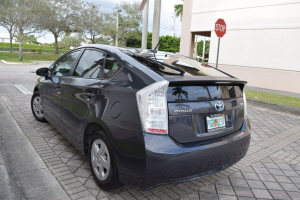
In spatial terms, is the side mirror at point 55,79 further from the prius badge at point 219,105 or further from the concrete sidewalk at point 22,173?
the prius badge at point 219,105

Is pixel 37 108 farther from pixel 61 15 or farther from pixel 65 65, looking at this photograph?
pixel 61 15

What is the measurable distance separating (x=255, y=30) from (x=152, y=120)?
1213 centimetres

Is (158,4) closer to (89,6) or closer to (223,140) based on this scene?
(223,140)

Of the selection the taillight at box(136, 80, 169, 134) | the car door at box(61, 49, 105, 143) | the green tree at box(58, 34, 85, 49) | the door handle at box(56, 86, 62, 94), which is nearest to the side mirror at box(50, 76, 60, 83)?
the door handle at box(56, 86, 62, 94)

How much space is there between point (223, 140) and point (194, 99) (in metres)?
0.56

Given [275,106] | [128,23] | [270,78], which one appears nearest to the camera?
[275,106]

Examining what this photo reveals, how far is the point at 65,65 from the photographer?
3.81m

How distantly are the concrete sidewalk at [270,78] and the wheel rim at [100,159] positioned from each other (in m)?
11.0

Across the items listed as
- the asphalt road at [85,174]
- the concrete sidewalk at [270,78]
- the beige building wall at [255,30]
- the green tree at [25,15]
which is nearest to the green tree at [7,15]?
the green tree at [25,15]

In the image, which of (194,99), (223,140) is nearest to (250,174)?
(223,140)

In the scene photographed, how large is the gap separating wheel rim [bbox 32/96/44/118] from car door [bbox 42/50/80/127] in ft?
1.42

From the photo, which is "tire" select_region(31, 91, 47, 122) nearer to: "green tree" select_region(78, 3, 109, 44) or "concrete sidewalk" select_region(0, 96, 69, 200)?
"concrete sidewalk" select_region(0, 96, 69, 200)

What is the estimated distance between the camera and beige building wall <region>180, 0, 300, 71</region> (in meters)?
11.3

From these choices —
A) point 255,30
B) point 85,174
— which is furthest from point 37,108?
point 255,30
